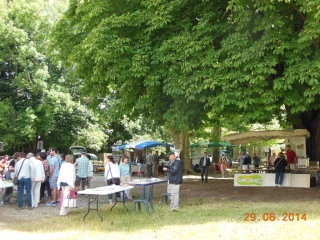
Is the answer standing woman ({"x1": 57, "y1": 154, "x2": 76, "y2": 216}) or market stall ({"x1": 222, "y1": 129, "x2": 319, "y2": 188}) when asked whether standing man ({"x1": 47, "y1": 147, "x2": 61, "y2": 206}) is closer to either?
standing woman ({"x1": 57, "y1": 154, "x2": 76, "y2": 216})

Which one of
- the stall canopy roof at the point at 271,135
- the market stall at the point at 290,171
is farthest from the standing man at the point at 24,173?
the stall canopy roof at the point at 271,135

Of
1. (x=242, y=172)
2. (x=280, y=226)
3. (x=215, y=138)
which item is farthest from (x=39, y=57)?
(x=280, y=226)

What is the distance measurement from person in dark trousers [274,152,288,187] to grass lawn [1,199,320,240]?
5704 millimetres

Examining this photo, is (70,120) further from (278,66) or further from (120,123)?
(278,66)

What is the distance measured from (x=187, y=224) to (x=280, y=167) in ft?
33.1

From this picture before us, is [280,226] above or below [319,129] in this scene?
below

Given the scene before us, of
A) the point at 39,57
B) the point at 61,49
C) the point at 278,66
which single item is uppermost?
the point at 39,57

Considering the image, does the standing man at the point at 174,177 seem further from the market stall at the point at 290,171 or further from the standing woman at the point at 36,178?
the market stall at the point at 290,171

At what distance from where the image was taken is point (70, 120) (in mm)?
37812

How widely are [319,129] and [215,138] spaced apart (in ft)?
51.6

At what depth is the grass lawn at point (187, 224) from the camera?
8836mm

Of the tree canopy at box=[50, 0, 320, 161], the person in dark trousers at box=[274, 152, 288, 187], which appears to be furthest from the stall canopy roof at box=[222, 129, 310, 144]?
the tree canopy at box=[50, 0, 320, 161]

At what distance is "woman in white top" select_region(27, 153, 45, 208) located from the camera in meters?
13.9

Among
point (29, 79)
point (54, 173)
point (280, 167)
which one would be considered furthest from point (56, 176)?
point (29, 79)
